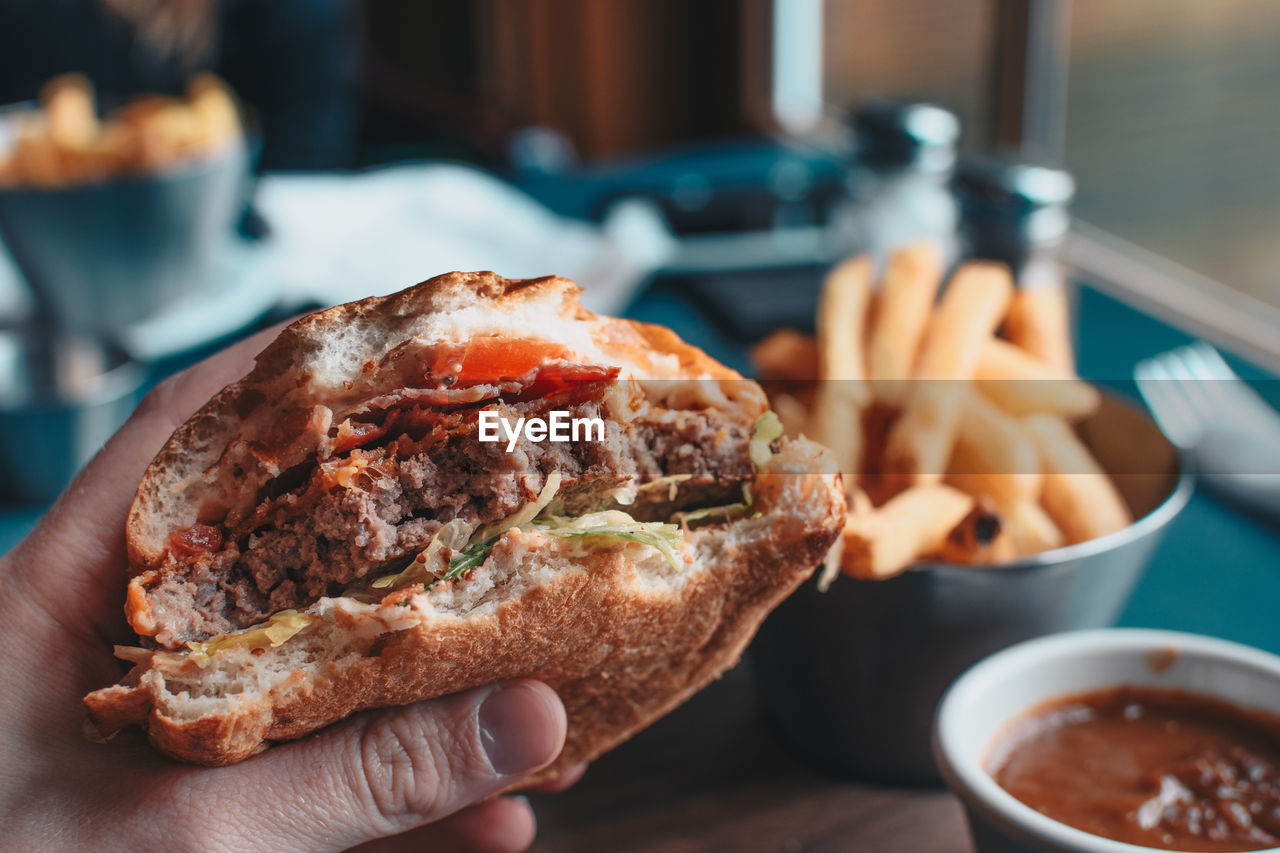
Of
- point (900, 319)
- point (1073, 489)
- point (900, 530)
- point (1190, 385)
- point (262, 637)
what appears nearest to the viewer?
point (262, 637)

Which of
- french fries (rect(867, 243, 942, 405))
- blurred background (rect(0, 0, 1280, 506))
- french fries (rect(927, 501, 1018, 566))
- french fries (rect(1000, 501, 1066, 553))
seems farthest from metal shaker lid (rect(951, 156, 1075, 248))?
french fries (rect(927, 501, 1018, 566))

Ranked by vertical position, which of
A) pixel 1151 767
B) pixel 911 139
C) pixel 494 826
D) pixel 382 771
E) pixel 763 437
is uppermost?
pixel 911 139

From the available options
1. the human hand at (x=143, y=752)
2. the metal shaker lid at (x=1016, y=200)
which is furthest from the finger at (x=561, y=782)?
the metal shaker lid at (x=1016, y=200)

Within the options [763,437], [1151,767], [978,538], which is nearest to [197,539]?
[763,437]

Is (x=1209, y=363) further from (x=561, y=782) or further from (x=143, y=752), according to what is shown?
(x=143, y=752)

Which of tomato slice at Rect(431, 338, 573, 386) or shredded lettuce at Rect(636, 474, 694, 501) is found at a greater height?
tomato slice at Rect(431, 338, 573, 386)

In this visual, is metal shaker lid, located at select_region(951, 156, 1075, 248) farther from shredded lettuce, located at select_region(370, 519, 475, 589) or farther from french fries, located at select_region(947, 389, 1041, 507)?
shredded lettuce, located at select_region(370, 519, 475, 589)

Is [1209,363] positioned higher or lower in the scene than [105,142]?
lower
